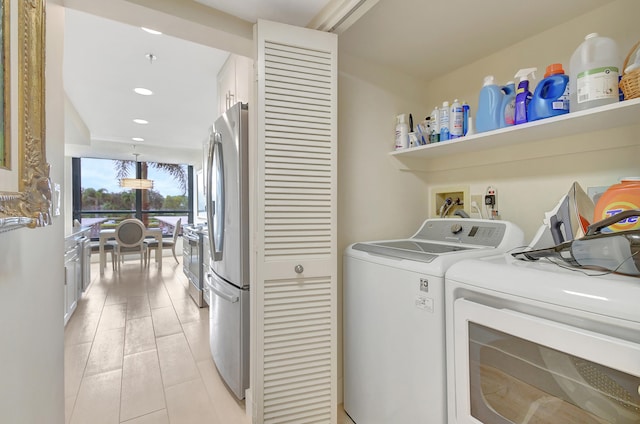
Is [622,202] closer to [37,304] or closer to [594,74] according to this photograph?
[594,74]

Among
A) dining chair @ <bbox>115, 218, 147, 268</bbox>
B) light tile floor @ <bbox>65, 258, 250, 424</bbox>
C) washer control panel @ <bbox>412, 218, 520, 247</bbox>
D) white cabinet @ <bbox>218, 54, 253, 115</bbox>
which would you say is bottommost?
light tile floor @ <bbox>65, 258, 250, 424</bbox>

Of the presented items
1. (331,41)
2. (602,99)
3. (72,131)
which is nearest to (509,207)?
(602,99)

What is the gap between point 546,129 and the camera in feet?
4.26

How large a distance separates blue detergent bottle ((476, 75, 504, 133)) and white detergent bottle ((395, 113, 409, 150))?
0.47 m

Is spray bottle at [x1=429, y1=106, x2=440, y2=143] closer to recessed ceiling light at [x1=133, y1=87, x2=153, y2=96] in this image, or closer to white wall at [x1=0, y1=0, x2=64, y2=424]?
white wall at [x1=0, y1=0, x2=64, y2=424]

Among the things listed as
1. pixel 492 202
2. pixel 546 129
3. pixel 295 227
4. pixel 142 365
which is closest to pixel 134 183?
pixel 142 365

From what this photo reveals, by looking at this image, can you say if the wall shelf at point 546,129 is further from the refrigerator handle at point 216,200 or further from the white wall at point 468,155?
the refrigerator handle at point 216,200

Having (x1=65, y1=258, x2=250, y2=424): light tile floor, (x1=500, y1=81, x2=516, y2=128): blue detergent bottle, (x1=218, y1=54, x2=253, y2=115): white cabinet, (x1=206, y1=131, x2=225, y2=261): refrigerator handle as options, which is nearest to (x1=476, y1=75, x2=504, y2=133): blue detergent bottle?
(x1=500, y1=81, x2=516, y2=128): blue detergent bottle

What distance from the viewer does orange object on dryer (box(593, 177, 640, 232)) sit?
1010 millimetres

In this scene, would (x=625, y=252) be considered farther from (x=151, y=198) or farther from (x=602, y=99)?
(x=151, y=198)

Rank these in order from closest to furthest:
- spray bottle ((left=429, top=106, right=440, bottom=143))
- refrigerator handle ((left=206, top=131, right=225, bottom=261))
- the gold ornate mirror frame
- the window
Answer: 1. the gold ornate mirror frame
2. spray bottle ((left=429, top=106, right=440, bottom=143))
3. refrigerator handle ((left=206, top=131, right=225, bottom=261))
4. the window

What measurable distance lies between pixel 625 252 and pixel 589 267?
0.09 metres

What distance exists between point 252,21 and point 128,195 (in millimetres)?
6512

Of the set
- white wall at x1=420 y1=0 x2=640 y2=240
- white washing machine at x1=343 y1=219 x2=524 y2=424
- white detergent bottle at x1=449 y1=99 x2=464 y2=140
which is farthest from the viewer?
white detergent bottle at x1=449 y1=99 x2=464 y2=140
